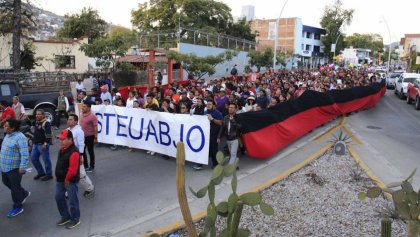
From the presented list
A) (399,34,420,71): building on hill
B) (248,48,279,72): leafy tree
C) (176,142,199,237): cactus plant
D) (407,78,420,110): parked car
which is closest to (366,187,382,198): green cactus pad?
(176,142,199,237): cactus plant

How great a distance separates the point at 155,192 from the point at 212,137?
191 cm

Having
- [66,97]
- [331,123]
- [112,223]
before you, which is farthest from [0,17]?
[112,223]

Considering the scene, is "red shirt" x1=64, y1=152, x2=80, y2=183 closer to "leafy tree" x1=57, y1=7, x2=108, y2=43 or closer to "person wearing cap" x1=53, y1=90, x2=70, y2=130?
"person wearing cap" x1=53, y1=90, x2=70, y2=130

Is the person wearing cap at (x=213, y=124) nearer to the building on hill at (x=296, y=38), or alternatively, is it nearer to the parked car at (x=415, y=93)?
the parked car at (x=415, y=93)

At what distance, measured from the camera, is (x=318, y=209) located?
620 centimetres

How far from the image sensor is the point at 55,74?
64.0ft

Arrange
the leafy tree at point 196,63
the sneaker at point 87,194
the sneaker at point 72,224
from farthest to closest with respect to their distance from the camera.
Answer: the leafy tree at point 196,63, the sneaker at point 87,194, the sneaker at point 72,224

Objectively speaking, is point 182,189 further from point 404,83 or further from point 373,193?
point 404,83

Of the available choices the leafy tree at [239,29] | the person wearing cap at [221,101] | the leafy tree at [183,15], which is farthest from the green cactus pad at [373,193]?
the leafy tree at [239,29]

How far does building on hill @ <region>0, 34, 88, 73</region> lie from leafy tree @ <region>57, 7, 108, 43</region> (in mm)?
13806

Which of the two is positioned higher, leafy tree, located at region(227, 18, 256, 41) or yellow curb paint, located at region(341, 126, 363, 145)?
leafy tree, located at region(227, 18, 256, 41)

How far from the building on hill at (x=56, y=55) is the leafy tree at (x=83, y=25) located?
13806 millimetres

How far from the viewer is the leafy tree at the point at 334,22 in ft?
259

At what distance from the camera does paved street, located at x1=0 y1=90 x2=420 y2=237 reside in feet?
19.6
